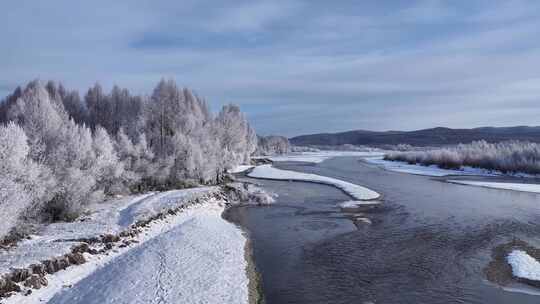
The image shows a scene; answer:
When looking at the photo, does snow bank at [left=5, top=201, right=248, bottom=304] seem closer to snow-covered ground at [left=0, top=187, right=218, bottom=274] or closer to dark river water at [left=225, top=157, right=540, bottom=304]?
snow-covered ground at [left=0, top=187, right=218, bottom=274]

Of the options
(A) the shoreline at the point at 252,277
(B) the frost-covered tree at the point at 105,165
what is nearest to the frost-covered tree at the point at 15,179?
(B) the frost-covered tree at the point at 105,165

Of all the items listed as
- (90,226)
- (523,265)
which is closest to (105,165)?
(90,226)

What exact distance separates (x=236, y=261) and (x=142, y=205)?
12745 millimetres

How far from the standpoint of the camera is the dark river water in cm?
1667

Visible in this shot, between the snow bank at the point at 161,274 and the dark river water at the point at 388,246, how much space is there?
5.73ft

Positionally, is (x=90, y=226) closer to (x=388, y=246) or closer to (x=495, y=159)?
(x=388, y=246)

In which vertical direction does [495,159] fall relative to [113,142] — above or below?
below

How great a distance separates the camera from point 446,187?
176ft

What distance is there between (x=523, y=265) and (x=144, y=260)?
19.1 meters

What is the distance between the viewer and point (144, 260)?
18.6 metres

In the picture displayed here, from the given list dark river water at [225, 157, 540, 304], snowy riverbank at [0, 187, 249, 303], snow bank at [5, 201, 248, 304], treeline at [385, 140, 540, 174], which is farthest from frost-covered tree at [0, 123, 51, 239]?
treeline at [385, 140, 540, 174]

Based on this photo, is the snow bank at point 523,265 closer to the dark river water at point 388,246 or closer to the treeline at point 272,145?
the dark river water at point 388,246

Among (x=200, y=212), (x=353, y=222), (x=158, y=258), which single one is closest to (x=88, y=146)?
(x=200, y=212)

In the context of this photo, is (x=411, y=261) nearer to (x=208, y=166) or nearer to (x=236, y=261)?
(x=236, y=261)
